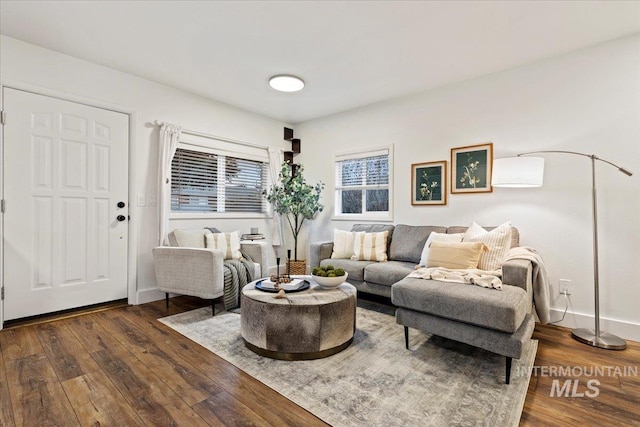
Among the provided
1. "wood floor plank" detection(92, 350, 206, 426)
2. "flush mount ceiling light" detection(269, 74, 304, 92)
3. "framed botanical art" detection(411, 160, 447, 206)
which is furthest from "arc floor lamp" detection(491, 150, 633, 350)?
"wood floor plank" detection(92, 350, 206, 426)

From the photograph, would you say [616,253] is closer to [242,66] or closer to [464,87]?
[464,87]

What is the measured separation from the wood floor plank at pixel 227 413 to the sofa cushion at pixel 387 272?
1811mm

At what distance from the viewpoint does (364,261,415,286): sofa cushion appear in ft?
9.84

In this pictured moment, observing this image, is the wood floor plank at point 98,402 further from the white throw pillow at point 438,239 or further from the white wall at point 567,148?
the white wall at point 567,148

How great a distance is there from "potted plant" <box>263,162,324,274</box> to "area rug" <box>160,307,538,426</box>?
6.97ft

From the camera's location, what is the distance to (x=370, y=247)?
3.54 metres

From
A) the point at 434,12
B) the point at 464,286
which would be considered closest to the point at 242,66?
the point at 434,12

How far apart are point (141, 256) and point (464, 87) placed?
13.6 ft

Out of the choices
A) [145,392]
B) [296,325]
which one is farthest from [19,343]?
[296,325]

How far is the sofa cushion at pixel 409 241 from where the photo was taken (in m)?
Answer: 3.40

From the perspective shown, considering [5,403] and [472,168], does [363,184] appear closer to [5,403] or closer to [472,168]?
[472,168]

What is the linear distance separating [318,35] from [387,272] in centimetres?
226

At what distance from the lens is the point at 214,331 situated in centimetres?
265

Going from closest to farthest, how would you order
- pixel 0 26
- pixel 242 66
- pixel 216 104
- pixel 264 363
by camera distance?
pixel 264 363, pixel 0 26, pixel 242 66, pixel 216 104
